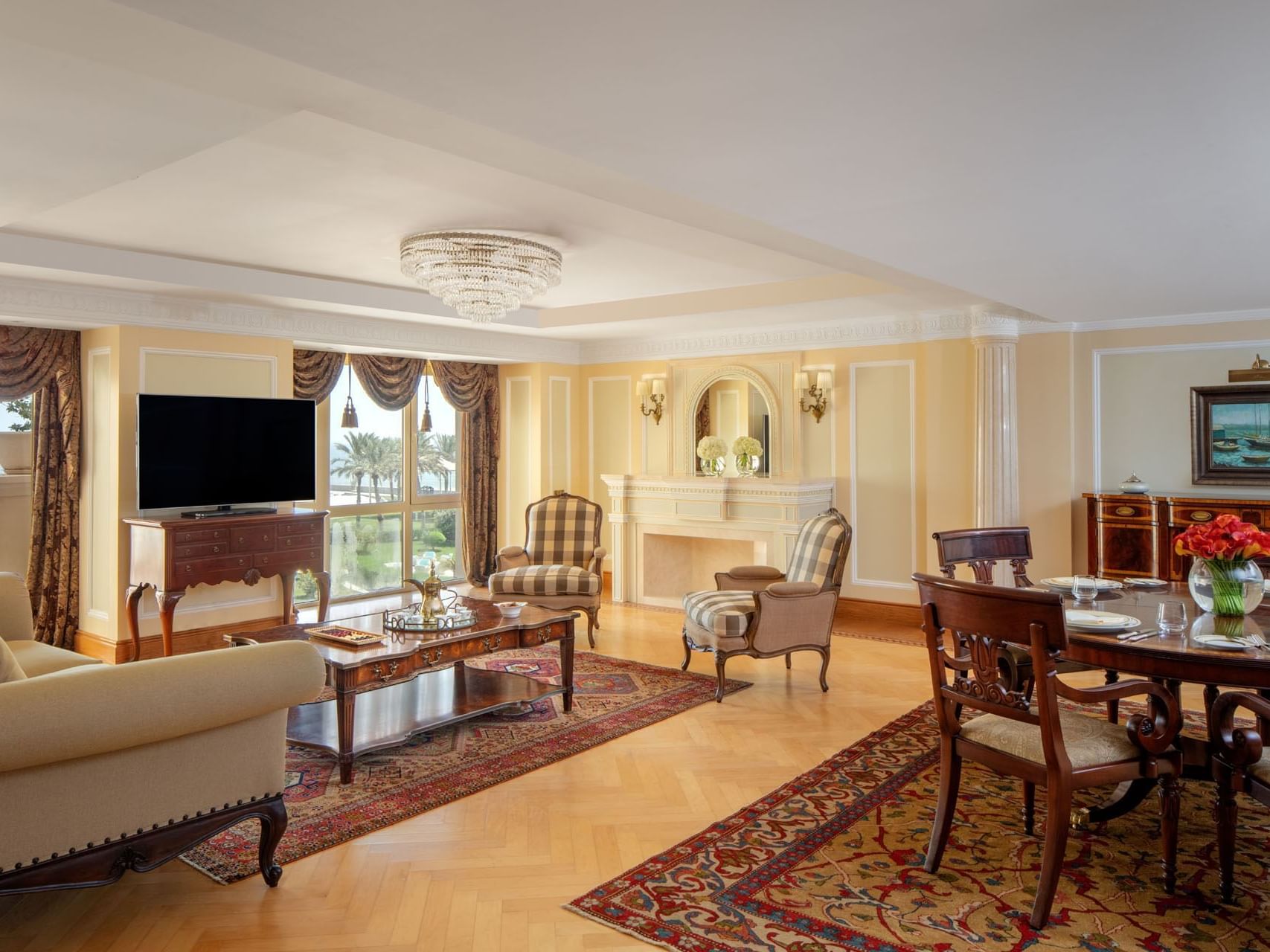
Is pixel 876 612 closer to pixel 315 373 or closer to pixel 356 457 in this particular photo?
pixel 356 457

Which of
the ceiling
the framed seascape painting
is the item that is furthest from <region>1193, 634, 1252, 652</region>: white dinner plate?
the framed seascape painting

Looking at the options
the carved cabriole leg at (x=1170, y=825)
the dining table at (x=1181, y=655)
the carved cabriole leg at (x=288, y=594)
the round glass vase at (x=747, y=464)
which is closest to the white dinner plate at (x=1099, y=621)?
the dining table at (x=1181, y=655)

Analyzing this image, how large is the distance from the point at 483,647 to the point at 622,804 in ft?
3.75

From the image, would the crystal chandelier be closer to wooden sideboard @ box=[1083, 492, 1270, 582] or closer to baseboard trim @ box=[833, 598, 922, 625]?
baseboard trim @ box=[833, 598, 922, 625]

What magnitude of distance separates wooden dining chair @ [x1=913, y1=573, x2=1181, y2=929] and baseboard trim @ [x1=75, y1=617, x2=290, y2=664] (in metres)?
4.63

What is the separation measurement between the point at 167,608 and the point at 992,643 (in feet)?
16.1

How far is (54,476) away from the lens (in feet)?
20.0

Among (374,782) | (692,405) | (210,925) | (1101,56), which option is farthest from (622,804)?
(692,405)

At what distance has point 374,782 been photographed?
380 cm

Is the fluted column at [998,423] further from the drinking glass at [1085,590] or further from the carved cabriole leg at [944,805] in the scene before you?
the carved cabriole leg at [944,805]

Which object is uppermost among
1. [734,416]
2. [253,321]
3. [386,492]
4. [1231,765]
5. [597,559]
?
[253,321]

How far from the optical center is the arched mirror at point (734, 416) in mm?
7781

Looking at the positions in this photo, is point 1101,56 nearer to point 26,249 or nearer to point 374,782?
point 374,782

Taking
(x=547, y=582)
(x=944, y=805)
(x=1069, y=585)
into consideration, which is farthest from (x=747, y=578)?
(x=944, y=805)
